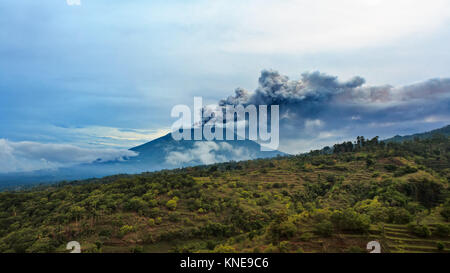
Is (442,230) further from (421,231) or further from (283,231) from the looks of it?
(283,231)

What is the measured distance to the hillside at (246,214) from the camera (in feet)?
55.1

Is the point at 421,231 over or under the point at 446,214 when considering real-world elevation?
under

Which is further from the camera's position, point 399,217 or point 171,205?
point 171,205

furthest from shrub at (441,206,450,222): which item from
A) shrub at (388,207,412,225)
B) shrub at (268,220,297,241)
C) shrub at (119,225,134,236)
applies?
shrub at (119,225,134,236)

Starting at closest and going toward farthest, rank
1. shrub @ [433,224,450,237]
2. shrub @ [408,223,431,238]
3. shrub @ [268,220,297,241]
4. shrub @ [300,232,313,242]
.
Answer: shrub @ [433,224,450,237] → shrub @ [408,223,431,238] → shrub @ [300,232,313,242] → shrub @ [268,220,297,241]

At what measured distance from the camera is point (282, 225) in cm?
1764

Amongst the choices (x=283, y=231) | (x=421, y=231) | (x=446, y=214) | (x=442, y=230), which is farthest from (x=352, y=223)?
(x=446, y=214)

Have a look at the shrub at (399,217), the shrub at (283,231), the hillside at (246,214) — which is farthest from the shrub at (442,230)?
the shrub at (283,231)

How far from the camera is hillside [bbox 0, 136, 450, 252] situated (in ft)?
A: 55.1

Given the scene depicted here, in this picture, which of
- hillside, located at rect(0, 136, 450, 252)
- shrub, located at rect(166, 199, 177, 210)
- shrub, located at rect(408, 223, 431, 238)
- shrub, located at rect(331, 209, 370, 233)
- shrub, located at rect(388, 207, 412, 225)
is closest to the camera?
shrub, located at rect(408, 223, 431, 238)

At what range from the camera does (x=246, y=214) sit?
1120 inches

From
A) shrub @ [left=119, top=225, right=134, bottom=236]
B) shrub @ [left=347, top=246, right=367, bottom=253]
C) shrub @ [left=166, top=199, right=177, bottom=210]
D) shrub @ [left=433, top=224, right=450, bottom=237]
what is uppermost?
shrub @ [left=433, top=224, right=450, bottom=237]

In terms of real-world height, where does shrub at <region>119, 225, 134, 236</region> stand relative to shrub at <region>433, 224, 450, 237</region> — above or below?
below

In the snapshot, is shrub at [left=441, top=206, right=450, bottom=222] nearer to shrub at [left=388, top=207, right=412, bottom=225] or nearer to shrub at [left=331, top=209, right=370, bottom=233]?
shrub at [left=388, top=207, right=412, bottom=225]
